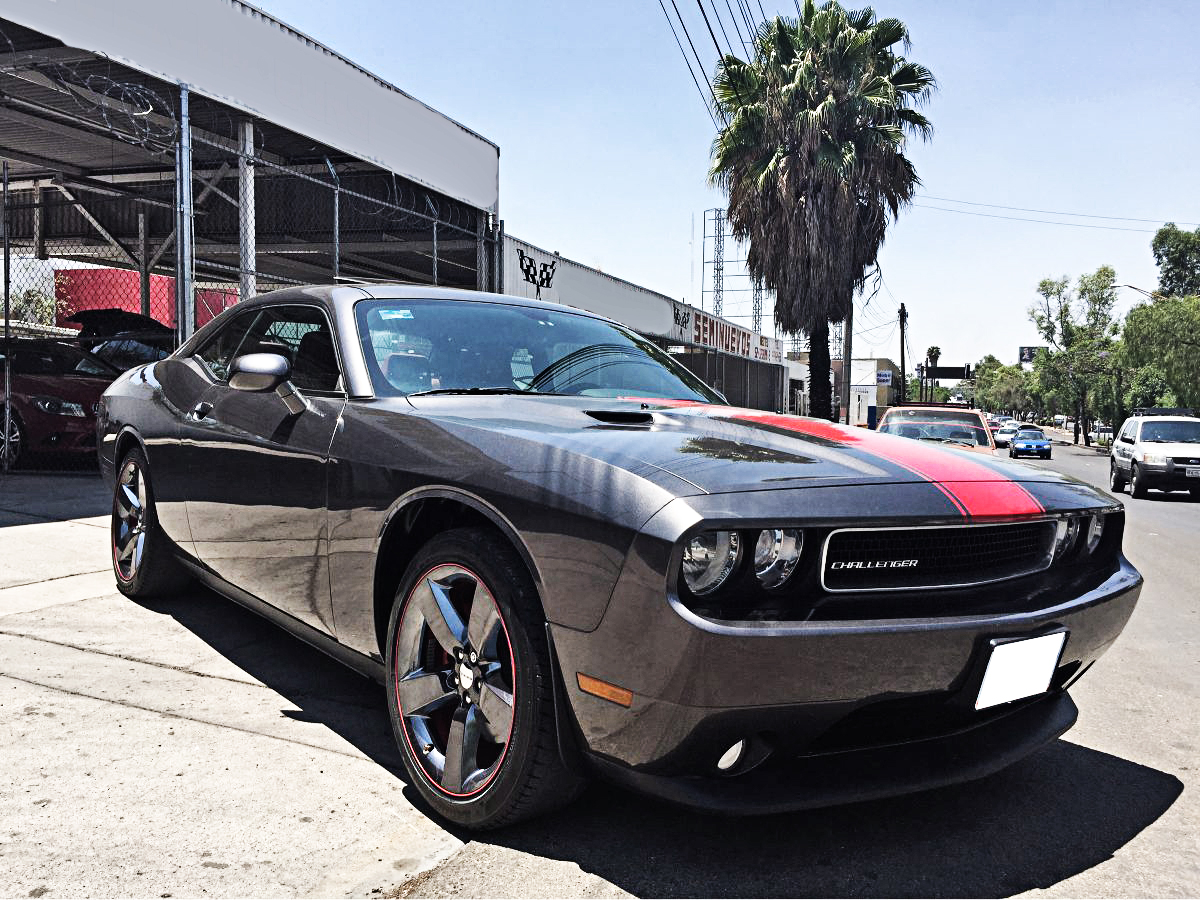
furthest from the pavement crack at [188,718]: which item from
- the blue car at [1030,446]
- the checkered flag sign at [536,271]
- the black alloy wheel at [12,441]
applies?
the blue car at [1030,446]

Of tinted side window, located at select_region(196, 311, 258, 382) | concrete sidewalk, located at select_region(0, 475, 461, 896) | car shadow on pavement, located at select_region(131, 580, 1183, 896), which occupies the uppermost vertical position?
tinted side window, located at select_region(196, 311, 258, 382)

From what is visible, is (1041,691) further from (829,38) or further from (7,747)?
(829,38)

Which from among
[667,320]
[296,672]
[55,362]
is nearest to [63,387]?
[55,362]

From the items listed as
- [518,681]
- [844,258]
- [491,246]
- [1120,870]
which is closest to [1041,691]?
[1120,870]

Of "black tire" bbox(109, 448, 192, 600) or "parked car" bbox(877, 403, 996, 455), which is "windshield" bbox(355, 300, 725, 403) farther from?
"parked car" bbox(877, 403, 996, 455)

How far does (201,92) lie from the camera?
29.2 ft

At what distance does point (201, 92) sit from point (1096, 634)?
921cm

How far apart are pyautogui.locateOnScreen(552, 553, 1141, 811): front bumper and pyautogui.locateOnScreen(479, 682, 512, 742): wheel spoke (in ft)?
0.67

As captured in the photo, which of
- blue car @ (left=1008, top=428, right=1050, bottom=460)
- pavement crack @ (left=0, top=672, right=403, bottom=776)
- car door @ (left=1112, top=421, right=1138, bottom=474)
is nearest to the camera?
pavement crack @ (left=0, top=672, right=403, bottom=776)

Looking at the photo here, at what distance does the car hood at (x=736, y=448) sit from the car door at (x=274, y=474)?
1.48ft

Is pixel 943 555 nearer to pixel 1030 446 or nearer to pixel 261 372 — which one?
pixel 261 372

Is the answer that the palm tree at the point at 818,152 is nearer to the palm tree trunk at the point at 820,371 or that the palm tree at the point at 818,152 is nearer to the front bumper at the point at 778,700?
the palm tree trunk at the point at 820,371

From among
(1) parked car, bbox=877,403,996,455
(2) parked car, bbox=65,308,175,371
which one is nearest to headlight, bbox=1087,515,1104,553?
(1) parked car, bbox=877,403,996,455

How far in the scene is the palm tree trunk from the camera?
67.4ft
